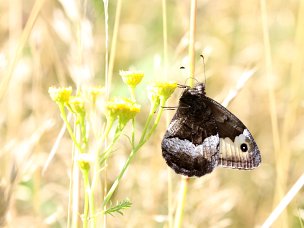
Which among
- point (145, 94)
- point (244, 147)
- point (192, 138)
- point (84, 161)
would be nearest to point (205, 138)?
point (192, 138)

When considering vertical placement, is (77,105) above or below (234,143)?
below

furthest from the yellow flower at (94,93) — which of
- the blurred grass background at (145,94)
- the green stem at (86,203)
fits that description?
the green stem at (86,203)

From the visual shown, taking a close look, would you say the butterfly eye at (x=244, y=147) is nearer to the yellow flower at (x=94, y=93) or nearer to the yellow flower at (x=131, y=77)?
the yellow flower at (x=131, y=77)

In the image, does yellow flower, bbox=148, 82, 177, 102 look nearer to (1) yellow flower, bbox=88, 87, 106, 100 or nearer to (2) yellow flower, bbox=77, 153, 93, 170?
(1) yellow flower, bbox=88, 87, 106, 100

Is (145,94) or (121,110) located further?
(145,94)

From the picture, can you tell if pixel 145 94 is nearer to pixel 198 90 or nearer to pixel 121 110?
pixel 198 90

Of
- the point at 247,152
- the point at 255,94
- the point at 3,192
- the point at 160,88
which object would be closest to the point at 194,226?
the point at 247,152
